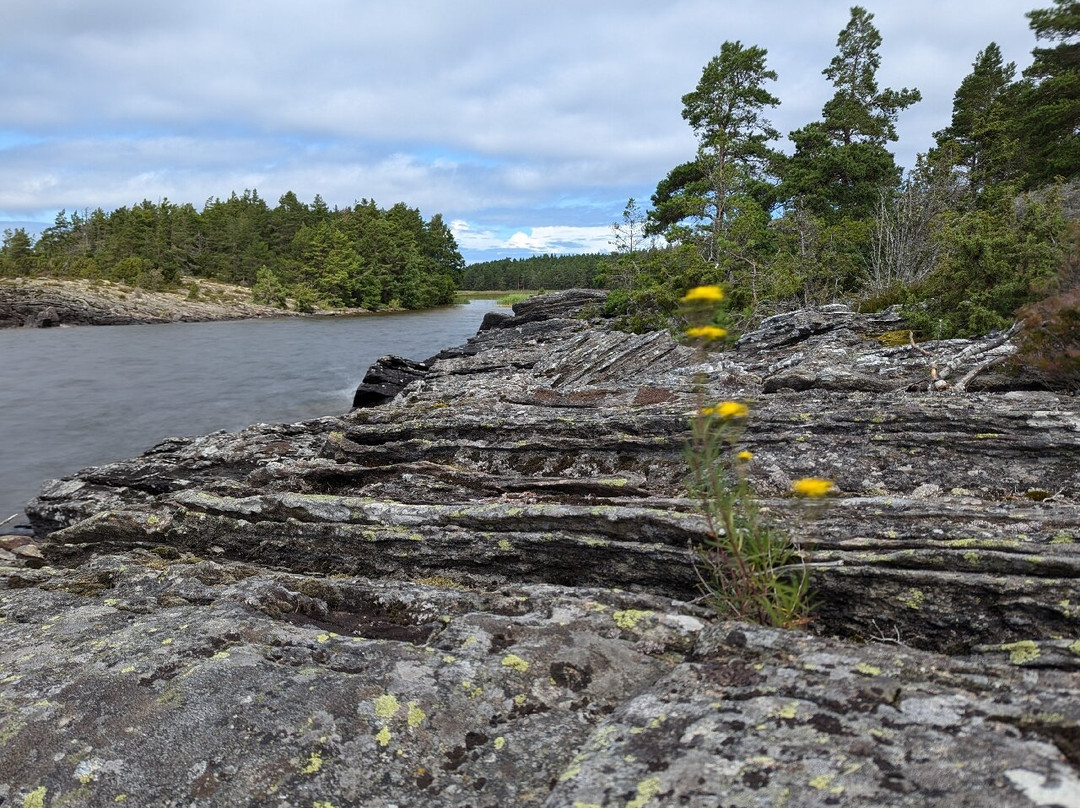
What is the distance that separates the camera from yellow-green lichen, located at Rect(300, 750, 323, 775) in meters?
3.32

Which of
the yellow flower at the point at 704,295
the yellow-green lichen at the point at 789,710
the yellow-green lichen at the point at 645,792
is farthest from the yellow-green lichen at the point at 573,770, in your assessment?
the yellow flower at the point at 704,295

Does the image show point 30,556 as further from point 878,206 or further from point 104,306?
point 104,306

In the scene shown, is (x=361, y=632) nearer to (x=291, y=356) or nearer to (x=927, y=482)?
(x=927, y=482)

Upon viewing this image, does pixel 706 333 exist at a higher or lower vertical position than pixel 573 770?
higher

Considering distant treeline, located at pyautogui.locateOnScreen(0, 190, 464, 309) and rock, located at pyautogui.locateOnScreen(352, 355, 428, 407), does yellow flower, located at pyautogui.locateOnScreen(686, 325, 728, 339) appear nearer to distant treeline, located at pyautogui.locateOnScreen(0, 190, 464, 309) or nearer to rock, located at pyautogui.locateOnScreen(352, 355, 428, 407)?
rock, located at pyautogui.locateOnScreen(352, 355, 428, 407)

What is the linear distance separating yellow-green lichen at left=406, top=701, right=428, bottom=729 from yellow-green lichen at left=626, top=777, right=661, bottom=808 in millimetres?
1451

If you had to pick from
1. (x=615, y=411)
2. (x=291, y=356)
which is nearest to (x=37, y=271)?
(x=291, y=356)

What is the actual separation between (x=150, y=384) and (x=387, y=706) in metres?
36.2

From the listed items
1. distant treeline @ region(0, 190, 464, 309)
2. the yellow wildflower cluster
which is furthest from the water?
distant treeline @ region(0, 190, 464, 309)

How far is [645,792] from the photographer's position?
270cm

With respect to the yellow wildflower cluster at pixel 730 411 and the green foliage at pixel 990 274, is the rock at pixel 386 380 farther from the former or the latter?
the yellow wildflower cluster at pixel 730 411

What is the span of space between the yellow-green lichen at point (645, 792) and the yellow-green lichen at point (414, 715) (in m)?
1.45

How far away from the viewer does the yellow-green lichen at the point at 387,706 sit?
362cm

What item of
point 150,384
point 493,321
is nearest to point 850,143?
point 493,321
